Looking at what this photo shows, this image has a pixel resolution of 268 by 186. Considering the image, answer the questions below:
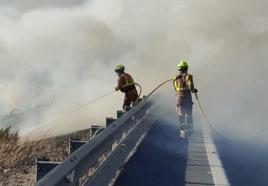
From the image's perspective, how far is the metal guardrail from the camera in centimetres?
572

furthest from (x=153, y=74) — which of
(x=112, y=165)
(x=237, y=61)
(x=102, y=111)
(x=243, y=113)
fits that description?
(x=112, y=165)

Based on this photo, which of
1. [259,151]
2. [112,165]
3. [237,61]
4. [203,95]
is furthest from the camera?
[237,61]

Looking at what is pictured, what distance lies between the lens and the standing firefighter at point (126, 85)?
16.4m

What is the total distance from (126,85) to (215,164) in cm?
680

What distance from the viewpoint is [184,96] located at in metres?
14.4

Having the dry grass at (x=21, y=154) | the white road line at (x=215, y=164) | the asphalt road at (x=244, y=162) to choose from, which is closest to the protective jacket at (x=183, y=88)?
the white road line at (x=215, y=164)

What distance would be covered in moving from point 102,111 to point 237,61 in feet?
46.1

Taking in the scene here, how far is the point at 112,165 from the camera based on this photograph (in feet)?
27.8

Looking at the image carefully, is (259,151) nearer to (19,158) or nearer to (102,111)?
(19,158)

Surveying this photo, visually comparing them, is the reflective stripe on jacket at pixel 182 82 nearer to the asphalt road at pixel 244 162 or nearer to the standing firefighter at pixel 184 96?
the standing firefighter at pixel 184 96

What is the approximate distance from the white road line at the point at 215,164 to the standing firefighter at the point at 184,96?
55 centimetres

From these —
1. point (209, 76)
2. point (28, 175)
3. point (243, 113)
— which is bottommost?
point (28, 175)

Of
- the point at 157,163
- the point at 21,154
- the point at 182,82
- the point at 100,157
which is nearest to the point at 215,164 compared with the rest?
the point at 157,163

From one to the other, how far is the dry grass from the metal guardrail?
1.32 metres
